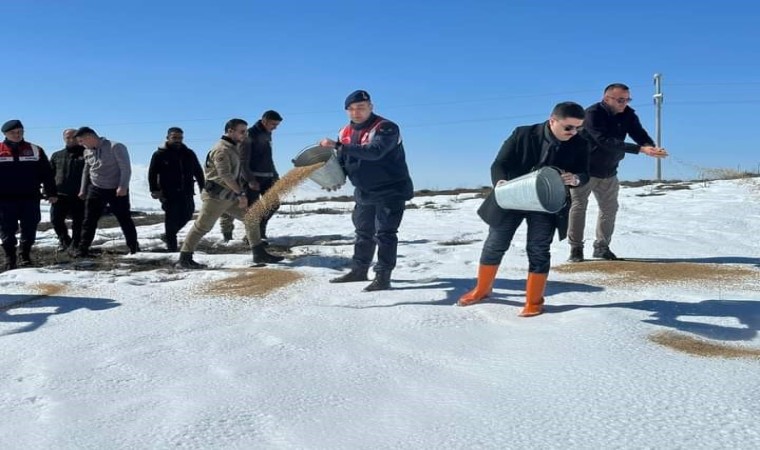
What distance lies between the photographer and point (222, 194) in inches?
254

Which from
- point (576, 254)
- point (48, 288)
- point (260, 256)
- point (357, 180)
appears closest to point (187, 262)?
point (260, 256)

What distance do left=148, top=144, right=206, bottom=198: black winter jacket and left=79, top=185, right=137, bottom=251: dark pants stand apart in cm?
44

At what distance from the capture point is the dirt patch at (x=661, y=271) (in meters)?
5.11

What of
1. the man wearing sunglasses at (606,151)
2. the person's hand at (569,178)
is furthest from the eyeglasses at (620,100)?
the person's hand at (569,178)

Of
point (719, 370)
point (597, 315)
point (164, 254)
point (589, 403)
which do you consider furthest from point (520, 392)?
point (164, 254)

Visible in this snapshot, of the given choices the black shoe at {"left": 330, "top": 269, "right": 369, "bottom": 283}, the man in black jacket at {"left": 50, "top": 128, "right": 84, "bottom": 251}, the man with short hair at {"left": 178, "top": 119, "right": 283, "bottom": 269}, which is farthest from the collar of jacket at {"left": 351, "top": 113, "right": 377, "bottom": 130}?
the man in black jacket at {"left": 50, "top": 128, "right": 84, "bottom": 251}

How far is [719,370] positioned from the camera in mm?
2902

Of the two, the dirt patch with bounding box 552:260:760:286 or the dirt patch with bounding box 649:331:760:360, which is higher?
the dirt patch with bounding box 552:260:760:286

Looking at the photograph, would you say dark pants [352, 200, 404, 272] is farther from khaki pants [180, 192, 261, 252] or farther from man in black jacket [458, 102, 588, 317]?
khaki pants [180, 192, 261, 252]

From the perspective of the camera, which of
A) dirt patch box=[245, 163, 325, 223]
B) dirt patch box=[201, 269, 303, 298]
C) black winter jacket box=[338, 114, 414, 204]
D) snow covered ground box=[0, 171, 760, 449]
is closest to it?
snow covered ground box=[0, 171, 760, 449]

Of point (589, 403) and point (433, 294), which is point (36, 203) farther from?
point (589, 403)

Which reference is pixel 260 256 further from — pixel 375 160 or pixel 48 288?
pixel 375 160

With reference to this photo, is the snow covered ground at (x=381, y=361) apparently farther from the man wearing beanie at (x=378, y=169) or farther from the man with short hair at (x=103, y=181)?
the man with short hair at (x=103, y=181)

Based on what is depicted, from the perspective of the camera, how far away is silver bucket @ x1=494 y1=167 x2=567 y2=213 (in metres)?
3.82
